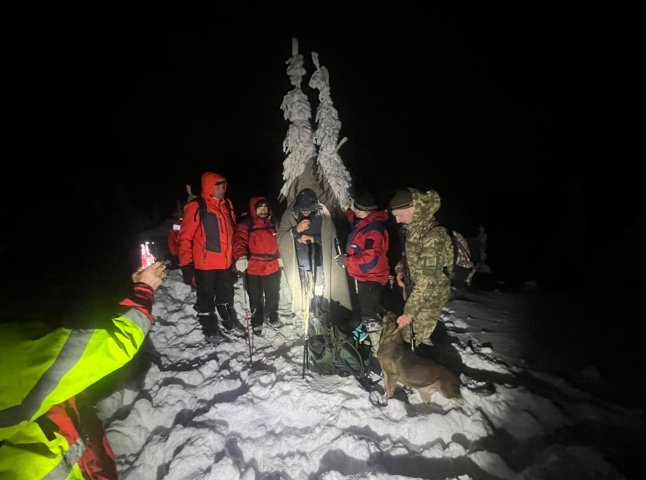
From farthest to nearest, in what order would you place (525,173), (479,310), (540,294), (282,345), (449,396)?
(525,173) → (540,294) → (479,310) → (282,345) → (449,396)

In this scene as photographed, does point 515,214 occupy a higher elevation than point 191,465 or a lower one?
higher

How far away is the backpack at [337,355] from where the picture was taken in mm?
3852

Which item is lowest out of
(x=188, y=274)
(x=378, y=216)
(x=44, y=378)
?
(x=44, y=378)

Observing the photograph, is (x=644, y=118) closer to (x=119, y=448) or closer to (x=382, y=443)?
(x=382, y=443)

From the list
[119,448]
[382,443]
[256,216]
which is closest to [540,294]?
[382,443]

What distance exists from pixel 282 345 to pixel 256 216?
216 centimetres

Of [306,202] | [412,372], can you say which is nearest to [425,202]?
[412,372]

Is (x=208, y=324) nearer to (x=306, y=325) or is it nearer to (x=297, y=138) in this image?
(x=306, y=325)

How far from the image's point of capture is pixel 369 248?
190 inches

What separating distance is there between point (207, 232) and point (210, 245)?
0.21 meters

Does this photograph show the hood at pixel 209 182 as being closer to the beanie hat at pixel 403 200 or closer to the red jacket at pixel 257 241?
the red jacket at pixel 257 241

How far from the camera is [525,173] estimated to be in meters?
24.9

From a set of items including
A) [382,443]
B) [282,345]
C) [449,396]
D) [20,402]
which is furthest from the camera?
[282,345]

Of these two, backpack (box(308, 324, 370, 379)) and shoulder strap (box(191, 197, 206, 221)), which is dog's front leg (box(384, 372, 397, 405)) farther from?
shoulder strap (box(191, 197, 206, 221))
